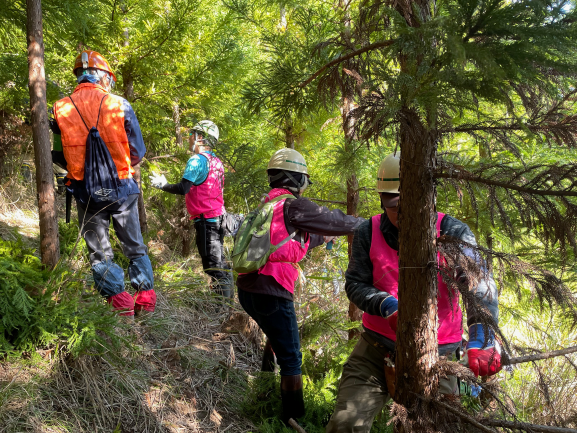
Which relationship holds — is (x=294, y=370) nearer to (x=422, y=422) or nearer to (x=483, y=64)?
(x=422, y=422)

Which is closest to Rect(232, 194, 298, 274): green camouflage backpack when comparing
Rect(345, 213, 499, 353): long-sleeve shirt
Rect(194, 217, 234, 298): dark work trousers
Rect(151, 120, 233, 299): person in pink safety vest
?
Rect(345, 213, 499, 353): long-sleeve shirt

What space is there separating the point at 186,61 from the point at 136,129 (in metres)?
2.96

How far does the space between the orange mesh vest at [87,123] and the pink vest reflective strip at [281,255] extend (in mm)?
1577

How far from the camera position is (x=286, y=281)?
11.0ft

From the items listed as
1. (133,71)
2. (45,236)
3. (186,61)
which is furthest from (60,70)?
(45,236)

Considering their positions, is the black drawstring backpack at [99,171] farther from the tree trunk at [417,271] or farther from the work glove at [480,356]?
the work glove at [480,356]

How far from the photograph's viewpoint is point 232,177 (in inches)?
250

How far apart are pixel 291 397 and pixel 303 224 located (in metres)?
1.41

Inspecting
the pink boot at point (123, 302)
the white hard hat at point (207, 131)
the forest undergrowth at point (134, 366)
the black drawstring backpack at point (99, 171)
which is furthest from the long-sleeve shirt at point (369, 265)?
the white hard hat at point (207, 131)

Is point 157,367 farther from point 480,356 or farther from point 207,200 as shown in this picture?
point 480,356

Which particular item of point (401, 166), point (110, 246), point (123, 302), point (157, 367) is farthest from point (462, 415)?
point (110, 246)

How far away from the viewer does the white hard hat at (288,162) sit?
12.2 ft

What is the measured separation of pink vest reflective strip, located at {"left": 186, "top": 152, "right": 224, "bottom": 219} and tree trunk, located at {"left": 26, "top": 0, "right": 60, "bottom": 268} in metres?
2.43

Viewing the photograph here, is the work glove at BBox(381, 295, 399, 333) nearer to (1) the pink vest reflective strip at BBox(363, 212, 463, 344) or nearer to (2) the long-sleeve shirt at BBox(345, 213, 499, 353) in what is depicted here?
(2) the long-sleeve shirt at BBox(345, 213, 499, 353)
